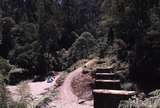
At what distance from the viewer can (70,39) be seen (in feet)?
145

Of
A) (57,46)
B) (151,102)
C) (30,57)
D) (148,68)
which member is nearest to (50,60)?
(30,57)

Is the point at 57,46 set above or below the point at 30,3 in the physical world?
below

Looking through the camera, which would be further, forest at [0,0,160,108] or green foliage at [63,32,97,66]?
green foliage at [63,32,97,66]

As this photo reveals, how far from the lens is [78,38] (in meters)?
36.0

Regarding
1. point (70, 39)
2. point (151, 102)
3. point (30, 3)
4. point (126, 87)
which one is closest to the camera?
point (151, 102)

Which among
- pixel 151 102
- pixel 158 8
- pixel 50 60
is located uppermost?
pixel 158 8

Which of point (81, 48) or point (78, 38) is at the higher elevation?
point (78, 38)

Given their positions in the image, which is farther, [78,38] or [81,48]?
[78,38]

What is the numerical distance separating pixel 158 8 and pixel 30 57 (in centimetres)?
1615

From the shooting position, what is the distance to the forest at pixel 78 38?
782 inches

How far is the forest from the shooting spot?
1988 cm

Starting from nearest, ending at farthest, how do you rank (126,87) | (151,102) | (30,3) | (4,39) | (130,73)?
(151,102)
(126,87)
(130,73)
(4,39)
(30,3)

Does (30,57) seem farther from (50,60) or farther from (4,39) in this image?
(4,39)

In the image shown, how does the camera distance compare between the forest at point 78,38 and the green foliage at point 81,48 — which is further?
the green foliage at point 81,48
